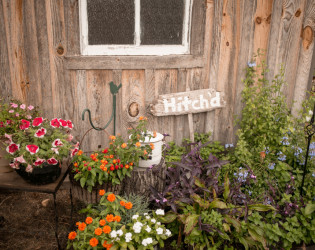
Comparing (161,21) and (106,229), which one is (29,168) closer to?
(106,229)

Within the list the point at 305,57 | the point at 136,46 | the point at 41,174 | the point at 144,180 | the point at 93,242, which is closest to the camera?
the point at 93,242

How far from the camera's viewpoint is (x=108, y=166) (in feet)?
9.12

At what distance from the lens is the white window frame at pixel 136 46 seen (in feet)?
11.0

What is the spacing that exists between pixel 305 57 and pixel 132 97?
227cm

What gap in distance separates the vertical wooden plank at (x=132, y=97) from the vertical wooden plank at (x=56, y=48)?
2.30ft

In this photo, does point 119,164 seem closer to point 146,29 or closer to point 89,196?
point 89,196

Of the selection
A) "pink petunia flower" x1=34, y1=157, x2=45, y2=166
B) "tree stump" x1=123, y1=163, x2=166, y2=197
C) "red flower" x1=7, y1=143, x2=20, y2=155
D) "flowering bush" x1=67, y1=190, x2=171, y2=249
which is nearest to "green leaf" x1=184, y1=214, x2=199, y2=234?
"flowering bush" x1=67, y1=190, x2=171, y2=249

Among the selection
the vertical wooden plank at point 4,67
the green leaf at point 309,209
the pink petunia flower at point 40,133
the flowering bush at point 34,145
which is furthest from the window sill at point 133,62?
the green leaf at point 309,209

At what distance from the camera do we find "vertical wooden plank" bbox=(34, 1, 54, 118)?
3199mm

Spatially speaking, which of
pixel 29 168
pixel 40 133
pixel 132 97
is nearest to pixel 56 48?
pixel 132 97

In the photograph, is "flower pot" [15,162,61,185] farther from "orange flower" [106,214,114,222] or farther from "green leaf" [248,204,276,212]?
"green leaf" [248,204,276,212]

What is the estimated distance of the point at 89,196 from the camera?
3.00 meters

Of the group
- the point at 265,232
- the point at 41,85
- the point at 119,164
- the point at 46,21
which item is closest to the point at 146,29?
the point at 46,21

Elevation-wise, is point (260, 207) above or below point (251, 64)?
below
